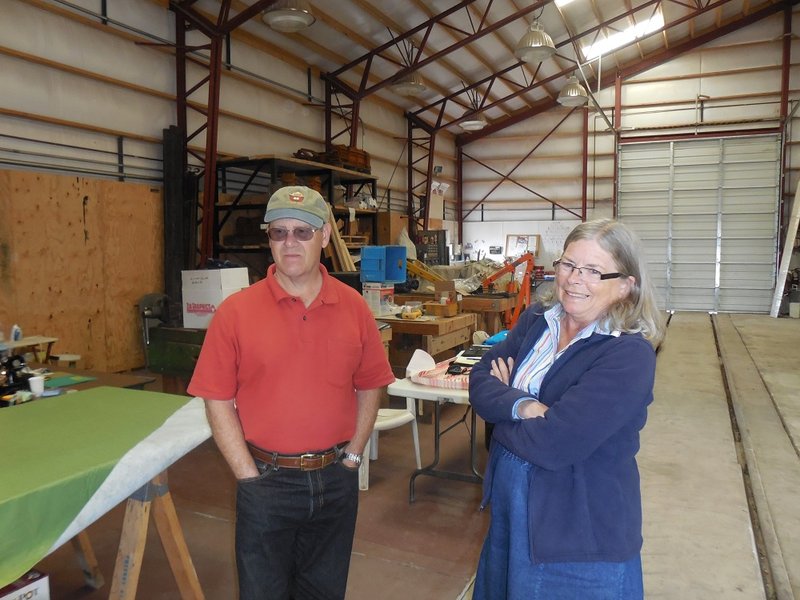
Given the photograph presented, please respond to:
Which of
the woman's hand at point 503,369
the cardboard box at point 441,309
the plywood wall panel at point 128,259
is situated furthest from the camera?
the plywood wall panel at point 128,259

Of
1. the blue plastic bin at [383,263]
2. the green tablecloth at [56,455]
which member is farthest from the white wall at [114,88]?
the green tablecloth at [56,455]

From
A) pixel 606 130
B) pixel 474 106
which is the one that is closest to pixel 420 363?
pixel 474 106

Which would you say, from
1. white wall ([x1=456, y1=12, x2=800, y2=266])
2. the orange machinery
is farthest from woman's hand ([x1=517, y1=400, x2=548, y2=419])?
white wall ([x1=456, y1=12, x2=800, y2=266])

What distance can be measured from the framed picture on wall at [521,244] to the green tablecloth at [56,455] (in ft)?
41.3

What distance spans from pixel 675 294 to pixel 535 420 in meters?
13.5

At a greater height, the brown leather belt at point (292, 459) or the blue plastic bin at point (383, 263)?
the blue plastic bin at point (383, 263)

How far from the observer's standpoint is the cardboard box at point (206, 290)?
14.8ft

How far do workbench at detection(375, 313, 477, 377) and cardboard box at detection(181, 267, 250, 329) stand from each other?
4.34 ft

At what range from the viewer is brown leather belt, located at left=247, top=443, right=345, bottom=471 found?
1.72 m

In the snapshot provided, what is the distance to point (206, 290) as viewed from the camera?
15.0ft

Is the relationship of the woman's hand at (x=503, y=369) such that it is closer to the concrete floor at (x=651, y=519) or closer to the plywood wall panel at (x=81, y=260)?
the concrete floor at (x=651, y=519)

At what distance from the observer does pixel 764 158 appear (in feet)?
41.5

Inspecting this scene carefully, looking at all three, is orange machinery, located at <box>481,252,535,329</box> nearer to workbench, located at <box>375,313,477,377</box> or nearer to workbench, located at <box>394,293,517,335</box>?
workbench, located at <box>394,293,517,335</box>

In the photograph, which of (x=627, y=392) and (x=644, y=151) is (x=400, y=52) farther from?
(x=627, y=392)
